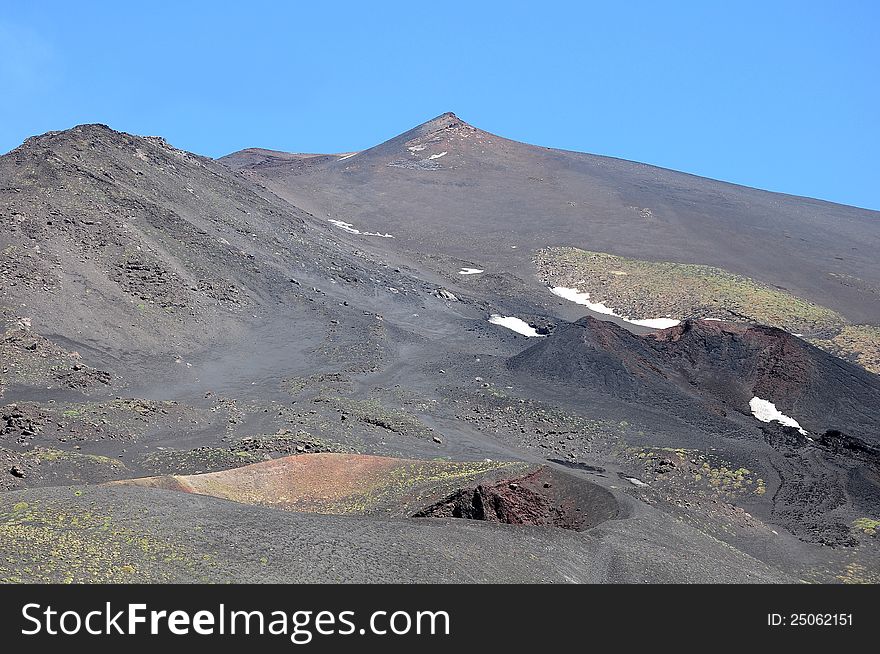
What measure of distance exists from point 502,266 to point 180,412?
130 ft

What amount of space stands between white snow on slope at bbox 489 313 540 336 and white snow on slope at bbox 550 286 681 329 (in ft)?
30.2

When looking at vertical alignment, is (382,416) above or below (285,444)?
above

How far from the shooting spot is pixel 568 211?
264 feet

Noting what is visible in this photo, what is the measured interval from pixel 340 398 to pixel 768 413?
53.7 feet

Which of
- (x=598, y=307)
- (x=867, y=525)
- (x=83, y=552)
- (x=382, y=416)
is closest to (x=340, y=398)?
(x=382, y=416)

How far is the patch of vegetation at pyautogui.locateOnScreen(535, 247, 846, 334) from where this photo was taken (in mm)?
57531

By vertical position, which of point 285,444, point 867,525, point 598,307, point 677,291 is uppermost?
point 677,291

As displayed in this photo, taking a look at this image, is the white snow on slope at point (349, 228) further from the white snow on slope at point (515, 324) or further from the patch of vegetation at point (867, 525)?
the patch of vegetation at point (867, 525)


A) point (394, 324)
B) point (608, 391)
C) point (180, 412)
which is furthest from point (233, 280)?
point (608, 391)

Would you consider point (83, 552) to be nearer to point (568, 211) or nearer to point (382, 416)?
point (382, 416)

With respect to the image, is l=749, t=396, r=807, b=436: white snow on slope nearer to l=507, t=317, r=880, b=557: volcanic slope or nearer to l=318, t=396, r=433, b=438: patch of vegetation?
l=507, t=317, r=880, b=557: volcanic slope

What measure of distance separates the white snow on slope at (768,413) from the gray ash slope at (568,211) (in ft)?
93.3

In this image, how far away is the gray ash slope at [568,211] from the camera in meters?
69.2

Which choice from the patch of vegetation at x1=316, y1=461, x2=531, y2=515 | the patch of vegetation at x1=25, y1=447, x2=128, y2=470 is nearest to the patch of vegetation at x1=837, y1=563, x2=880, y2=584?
the patch of vegetation at x1=316, y1=461, x2=531, y2=515
